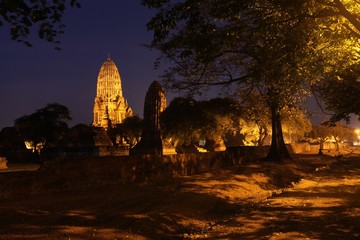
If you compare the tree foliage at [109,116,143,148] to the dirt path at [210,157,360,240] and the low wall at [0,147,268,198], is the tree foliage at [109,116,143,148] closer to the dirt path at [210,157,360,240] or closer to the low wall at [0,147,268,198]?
the low wall at [0,147,268,198]

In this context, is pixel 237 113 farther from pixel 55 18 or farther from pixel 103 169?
pixel 55 18

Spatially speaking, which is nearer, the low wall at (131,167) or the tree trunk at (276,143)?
the low wall at (131,167)

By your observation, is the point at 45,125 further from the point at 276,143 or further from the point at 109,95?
the point at 109,95

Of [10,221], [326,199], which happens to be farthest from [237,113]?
[10,221]

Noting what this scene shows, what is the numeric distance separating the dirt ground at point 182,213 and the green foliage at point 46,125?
127 feet

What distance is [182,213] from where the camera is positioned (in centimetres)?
1384

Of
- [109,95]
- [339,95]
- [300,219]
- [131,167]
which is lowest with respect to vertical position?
[300,219]

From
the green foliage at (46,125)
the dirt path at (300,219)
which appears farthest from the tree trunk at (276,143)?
the green foliage at (46,125)

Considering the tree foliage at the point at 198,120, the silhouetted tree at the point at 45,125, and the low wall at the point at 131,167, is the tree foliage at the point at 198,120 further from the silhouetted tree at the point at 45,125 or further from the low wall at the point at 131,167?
the low wall at the point at 131,167

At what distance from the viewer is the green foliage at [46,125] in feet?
178

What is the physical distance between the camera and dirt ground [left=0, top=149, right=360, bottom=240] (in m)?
10.8

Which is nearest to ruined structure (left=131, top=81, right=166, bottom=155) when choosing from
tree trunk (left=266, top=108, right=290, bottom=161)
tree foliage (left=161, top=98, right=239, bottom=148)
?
tree trunk (left=266, top=108, right=290, bottom=161)

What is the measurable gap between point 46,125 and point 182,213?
149 feet

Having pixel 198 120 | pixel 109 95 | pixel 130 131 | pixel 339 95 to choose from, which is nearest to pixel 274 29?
pixel 339 95
